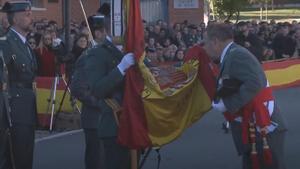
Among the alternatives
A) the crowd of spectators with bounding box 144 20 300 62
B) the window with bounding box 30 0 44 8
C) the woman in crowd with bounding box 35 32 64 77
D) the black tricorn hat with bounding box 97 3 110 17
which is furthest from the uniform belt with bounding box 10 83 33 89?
the window with bounding box 30 0 44 8

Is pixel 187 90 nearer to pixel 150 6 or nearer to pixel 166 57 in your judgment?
pixel 166 57

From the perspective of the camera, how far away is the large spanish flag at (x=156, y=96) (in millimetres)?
5957

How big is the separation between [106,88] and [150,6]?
23911mm

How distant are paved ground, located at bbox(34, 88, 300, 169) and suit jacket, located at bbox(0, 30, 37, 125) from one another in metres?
3.16

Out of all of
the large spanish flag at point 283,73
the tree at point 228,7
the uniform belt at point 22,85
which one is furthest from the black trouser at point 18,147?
the tree at point 228,7

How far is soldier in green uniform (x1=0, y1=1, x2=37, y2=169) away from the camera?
6.55m

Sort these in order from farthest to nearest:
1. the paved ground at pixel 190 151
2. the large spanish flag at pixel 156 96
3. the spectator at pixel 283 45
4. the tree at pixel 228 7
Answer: the tree at pixel 228 7, the spectator at pixel 283 45, the paved ground at pixel 190 151, the large spanish flag at pixel 156 96

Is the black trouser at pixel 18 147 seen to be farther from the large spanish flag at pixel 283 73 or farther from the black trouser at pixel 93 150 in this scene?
the large spanish flag at pixel 283 73

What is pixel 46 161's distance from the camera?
1011cm

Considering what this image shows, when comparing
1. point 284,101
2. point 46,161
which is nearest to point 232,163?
point 46,161

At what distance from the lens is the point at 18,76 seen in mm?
6590

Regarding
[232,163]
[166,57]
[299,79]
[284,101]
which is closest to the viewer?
[232,163]

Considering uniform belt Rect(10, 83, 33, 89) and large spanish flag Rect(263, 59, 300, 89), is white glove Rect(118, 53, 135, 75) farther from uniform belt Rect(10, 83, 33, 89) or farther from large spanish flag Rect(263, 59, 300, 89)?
large spanish flag Rect(263, 59, 300, 89)

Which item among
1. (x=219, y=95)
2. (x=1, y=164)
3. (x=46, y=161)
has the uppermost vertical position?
(x=219, y=95)
